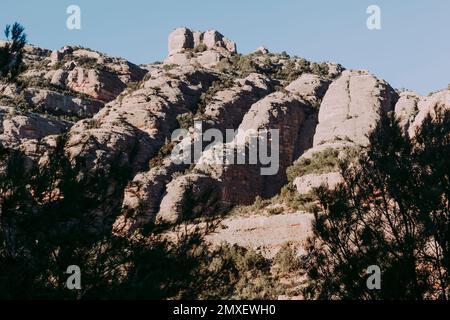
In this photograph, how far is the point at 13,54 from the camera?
42.4 feet

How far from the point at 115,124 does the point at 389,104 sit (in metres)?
24.1

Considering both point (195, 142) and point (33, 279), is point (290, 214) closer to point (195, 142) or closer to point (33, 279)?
point (195, 142)

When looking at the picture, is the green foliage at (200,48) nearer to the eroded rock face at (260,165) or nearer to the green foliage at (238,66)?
the green foliage at (238,66)

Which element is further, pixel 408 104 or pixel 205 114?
pixel 408 104

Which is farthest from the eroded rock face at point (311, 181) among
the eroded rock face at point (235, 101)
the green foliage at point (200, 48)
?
the green foliage at point (200, 48)

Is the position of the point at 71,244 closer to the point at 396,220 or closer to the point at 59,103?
the point at 396,220

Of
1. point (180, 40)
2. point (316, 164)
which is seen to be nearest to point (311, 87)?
point (316, 164)

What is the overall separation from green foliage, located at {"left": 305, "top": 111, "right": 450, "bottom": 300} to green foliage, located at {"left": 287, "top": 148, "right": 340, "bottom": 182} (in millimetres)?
19573

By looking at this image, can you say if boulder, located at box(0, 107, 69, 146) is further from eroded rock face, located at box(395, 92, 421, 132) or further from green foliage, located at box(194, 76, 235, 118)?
eroded rock face, located at box(395, 92, 421, 132)

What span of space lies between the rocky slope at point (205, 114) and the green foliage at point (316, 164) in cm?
21

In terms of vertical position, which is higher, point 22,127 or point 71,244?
point 22,127

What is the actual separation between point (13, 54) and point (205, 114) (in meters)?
31.7

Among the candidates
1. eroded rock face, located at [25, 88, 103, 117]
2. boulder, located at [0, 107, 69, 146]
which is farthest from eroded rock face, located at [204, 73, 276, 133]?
eroded rock face, located at [25, 88, 103, 117]

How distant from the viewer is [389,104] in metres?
45.9
